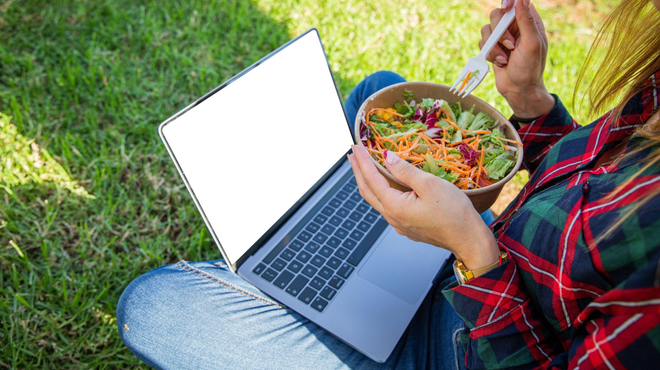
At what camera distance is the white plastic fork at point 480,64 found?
1.14m

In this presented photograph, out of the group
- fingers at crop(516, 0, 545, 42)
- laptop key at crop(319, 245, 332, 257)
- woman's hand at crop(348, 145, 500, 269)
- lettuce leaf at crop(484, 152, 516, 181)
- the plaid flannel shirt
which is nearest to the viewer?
the plaid flannel shirt

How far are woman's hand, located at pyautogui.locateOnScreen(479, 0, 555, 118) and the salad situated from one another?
0.79ft

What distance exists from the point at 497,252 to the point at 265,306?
2.22ft

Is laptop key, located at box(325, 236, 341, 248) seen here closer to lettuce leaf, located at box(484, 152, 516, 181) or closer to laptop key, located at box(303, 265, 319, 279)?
laptop key, located at box(303, 265, 319, 279)

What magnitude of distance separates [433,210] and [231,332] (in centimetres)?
65

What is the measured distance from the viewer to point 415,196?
0.93 metres

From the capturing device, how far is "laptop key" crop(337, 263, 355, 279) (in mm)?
1297

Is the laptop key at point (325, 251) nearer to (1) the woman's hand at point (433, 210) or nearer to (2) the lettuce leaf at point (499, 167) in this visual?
(1) the woman's hand at point (433, 210)

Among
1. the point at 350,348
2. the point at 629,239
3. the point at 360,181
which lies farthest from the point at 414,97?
the point at 350,348

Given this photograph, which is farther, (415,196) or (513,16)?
(513,16)

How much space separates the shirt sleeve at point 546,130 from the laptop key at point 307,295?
2.87 feet

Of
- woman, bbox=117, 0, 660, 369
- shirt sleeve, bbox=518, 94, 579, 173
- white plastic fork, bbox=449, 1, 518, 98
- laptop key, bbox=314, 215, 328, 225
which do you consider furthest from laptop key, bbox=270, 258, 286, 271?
shirt sleeve, bbox=518, 94, 579, 173

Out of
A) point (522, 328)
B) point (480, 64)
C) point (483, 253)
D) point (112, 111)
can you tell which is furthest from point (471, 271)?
point (112, 111)

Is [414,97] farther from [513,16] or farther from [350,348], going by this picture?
[350,348]
